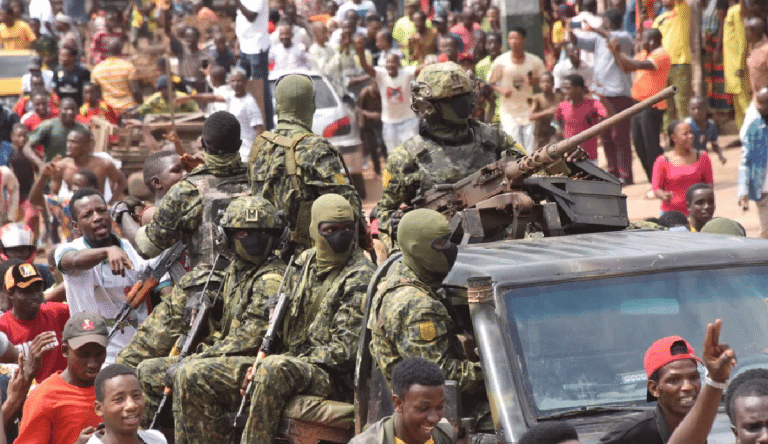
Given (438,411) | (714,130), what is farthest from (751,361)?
(714,130)

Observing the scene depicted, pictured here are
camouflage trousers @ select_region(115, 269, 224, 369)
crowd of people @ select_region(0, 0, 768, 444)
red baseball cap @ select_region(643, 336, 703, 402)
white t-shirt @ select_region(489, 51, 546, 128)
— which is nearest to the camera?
red baseball cap @ select_region(643, 336, 703, 402)

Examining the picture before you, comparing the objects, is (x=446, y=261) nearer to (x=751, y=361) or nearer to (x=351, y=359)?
(x=351, y=359)

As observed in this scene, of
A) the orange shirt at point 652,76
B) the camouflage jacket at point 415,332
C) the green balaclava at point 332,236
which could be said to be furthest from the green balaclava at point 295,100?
the orange shirt at point 652,76

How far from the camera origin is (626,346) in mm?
5477

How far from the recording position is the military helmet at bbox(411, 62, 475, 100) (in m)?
8.16

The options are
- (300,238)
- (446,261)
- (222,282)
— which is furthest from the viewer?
(300,238)

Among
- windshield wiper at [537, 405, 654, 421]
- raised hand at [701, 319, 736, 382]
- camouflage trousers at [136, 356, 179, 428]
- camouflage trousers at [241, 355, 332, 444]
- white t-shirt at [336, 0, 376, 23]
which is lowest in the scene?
white t-shirt at [336, 0, 376, 23]

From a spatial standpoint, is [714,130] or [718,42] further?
[718,42]

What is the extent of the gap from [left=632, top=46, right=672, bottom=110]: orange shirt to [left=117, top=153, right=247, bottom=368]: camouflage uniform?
941cm

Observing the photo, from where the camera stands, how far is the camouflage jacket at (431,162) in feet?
27.0

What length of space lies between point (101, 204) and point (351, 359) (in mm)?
2900

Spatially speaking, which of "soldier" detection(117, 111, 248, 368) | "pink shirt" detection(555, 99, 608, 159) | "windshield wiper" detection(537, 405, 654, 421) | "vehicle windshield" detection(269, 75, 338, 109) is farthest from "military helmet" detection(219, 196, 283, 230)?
"vehicle windshield" detection(269, 75, 338, 109)

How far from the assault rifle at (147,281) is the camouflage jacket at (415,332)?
9.42 ft

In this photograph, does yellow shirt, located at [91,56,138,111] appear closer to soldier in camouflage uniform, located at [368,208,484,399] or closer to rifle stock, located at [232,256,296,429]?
rifle stock, located at [232,256,296,429]
